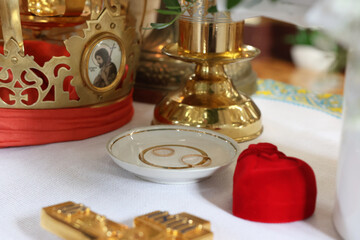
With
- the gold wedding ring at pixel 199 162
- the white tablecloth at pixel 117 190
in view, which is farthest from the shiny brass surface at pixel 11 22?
the gold wedding ring at pixel 199 162

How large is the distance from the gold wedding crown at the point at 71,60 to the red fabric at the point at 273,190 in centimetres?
28

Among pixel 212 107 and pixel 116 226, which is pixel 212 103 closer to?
pixel 212 107

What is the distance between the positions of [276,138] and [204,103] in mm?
115

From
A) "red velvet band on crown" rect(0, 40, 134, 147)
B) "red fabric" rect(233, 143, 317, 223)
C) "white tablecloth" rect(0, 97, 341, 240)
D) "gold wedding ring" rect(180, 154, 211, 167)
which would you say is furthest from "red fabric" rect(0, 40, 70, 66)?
"red fabric" rect(233, 143, 317, 223)

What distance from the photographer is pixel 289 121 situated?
75cm

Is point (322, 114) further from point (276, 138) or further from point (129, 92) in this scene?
point (129, 92)

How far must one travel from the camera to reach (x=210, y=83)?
26.5 inches

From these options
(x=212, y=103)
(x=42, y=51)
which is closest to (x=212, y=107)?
(x=212, y=103)

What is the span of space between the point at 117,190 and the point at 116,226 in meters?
0.11

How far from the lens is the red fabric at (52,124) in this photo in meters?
0.60

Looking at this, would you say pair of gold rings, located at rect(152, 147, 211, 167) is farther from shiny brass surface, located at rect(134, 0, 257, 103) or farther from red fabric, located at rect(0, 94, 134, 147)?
shiny brass surface, located at rect(134, 0, 257, 103)

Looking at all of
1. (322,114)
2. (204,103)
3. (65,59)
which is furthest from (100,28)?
(322,114)

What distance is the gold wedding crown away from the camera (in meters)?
0.59

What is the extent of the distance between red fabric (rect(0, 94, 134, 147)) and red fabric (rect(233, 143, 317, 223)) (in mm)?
282
